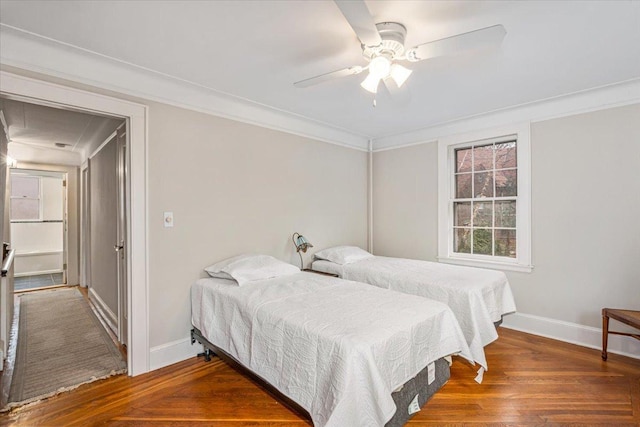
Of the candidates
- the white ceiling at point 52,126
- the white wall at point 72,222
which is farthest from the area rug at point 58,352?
the white ceiling at point 52,126

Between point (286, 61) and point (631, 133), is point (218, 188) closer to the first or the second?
point (286, 61)

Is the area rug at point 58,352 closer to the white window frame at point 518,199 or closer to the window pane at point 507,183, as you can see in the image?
the white window frame at point 518,199

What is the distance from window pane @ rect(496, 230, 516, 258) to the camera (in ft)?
11.2

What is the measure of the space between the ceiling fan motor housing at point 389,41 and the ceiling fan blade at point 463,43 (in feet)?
0.44

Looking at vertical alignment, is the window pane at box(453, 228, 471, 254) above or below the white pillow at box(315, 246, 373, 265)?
above

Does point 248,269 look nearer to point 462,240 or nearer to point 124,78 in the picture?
point 124,78

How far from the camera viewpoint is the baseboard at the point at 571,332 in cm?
271

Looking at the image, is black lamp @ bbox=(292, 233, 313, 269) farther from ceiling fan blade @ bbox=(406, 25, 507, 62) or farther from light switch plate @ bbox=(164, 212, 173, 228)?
ceiling fan blade @ bbox=(406, 25, 507, 62)

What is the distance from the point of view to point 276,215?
342cm

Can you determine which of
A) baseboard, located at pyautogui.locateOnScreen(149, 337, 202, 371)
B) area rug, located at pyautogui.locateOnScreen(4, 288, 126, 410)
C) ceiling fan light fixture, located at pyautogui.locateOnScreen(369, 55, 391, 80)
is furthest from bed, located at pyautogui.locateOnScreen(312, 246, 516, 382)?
area rug, located at pyautogui.locateOnScreen(4, 288, 126, 410)

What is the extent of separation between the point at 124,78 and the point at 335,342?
96.3 inches

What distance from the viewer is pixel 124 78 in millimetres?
2361

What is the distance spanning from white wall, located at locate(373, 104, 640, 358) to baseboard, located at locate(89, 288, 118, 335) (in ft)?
14.4

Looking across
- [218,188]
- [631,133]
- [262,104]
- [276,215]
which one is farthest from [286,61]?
[631,133]
